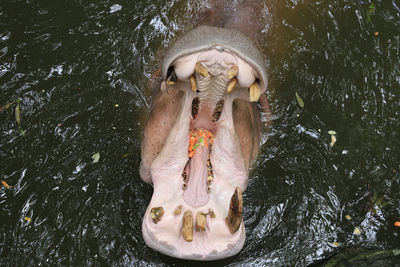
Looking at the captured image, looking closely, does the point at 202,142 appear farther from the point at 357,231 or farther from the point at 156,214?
the point at 357,231

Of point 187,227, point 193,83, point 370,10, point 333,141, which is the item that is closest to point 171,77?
point 193,83

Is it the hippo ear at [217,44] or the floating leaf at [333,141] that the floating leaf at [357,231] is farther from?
the hippo ear at [217,44]

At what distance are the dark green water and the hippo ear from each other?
94 centimetres

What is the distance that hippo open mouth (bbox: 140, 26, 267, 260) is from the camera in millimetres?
2523

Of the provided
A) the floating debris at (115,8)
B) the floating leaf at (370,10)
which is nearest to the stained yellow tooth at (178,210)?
the floating debris at (115,8)

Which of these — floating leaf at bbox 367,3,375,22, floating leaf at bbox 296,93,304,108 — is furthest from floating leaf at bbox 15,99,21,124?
floating leaf at bbox 367,3,375,22

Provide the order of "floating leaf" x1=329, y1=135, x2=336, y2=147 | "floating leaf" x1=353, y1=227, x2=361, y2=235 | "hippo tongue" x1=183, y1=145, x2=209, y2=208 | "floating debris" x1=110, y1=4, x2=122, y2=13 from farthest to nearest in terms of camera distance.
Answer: "floating debris" x1=110, y1=4, x2=122, y2=13, "floating leaf" x1=329, y1=135, x2=336, y2=147, "floating leaf" x1=353, y1=227, x2=361, y2=235, "hippo tongue" x1=183, y1=145, x2=209, y2=208

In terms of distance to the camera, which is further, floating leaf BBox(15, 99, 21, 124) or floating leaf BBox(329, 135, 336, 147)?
floating leaf BBox(329, 135, 336, 147)

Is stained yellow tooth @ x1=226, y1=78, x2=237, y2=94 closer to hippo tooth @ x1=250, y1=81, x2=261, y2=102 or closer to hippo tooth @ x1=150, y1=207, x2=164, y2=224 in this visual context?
hippo tooth @ x1=250, y1=81, x2=261, y2=102

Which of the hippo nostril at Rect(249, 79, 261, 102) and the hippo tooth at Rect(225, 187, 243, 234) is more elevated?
the hippo nostril at Rect(249, 79, 261, 102)

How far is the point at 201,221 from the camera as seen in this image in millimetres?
2520

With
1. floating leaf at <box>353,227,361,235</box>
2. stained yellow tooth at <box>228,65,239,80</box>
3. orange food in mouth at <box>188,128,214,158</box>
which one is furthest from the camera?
floating leaf at <box>353,227,361,235</box>

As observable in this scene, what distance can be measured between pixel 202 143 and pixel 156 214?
0.62 m

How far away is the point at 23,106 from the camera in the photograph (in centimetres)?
355
